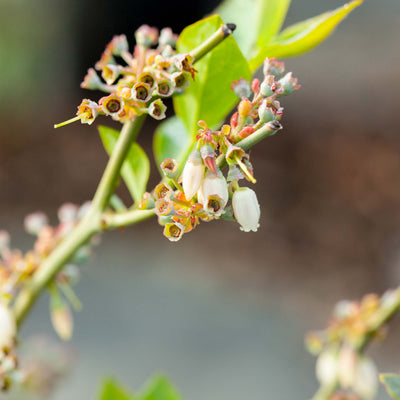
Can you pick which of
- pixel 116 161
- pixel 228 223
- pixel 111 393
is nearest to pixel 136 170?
pixel 116 161

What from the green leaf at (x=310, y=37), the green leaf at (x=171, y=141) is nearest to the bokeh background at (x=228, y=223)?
the green leaf at (x=171, y=141)

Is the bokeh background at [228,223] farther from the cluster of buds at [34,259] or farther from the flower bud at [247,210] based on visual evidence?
the flower bud at [247,210]

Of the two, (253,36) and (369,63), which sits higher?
(369,63)

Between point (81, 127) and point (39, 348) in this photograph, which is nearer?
point (39, 348)

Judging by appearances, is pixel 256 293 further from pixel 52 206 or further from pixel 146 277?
pixel 52 206

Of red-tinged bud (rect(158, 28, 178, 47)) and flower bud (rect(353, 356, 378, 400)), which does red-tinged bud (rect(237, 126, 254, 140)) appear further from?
flower bud (rect(353, 356, 378, 400))

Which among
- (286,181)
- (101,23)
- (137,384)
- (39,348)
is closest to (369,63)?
(286,181)
